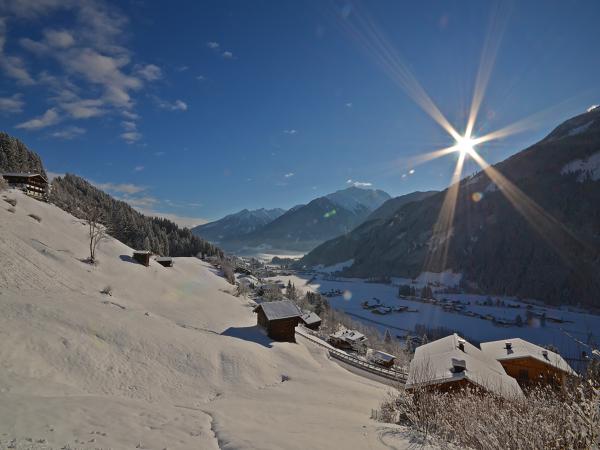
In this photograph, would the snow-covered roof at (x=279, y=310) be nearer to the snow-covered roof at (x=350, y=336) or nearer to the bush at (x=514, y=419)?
Result: the snow-covered roof at (x=350, y=336)

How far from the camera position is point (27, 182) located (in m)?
53.2

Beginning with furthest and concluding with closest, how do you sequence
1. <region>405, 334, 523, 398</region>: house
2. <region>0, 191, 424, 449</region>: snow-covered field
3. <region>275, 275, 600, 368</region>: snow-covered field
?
1. <region>275, 275, 600, 368</region>: snow-covered field
2. <region>405, 334, 523, 398</region>: house
3. <region>0, 191, 424, 449</region>: snow-covered field

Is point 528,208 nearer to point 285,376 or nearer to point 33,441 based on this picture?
point 285,376

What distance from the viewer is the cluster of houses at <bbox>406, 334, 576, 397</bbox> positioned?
754 inches

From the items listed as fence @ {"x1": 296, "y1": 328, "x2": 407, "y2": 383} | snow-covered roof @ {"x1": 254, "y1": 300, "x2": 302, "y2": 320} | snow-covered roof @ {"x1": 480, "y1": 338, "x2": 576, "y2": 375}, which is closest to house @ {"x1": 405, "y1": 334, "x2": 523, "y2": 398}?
snow-covered roof @ {"x1": 480, "y1": 338, "x2": 576, "y2": 375}

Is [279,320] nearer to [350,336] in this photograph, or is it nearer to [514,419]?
[350,336]

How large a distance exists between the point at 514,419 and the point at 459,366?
17331mm

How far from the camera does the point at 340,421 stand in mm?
12656

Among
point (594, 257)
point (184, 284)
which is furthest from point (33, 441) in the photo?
point (594, 257)

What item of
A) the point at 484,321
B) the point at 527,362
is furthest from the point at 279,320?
the point at 484,321

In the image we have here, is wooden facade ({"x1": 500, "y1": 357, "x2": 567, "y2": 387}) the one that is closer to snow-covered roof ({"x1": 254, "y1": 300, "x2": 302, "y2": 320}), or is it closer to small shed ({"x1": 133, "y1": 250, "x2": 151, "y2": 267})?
snow-covered roof ({"x1": 254, "y1": 300, "x2": 302, "y2": 320})

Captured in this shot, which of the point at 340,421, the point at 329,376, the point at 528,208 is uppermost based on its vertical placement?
the point at 528,208

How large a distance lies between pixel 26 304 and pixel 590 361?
78.5ft

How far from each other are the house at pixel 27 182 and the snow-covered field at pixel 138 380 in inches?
870
